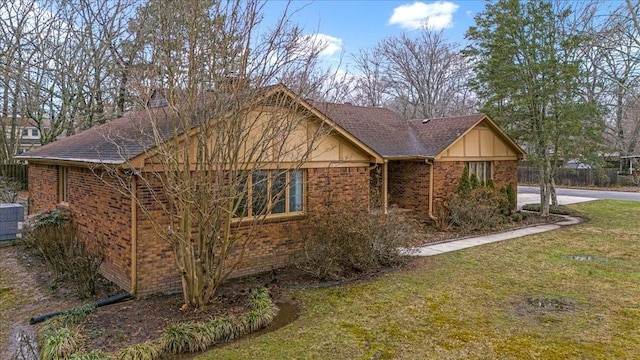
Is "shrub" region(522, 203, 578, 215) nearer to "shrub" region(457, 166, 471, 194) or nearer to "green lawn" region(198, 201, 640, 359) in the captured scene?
"shrub" region(457, 166, 471, 194)

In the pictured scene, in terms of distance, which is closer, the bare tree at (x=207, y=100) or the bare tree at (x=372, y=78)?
the bare tree at (x=207, y=100)

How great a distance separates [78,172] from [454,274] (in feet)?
30.6

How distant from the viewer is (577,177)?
3547cm

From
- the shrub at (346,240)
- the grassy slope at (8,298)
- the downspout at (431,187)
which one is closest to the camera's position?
the grassy slope at (8,298)

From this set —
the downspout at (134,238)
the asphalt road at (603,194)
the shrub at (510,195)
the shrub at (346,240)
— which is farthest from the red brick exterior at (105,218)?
the asphalt road at (603,194)

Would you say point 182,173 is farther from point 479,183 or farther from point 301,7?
point 479,183

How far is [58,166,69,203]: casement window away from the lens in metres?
12.5

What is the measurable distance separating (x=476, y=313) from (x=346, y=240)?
304 centimetres

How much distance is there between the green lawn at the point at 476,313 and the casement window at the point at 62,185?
8.78 m

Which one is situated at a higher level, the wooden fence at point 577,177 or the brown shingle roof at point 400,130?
the brown shingle roof at point 400,130

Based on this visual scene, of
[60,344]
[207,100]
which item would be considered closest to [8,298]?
[60,344]

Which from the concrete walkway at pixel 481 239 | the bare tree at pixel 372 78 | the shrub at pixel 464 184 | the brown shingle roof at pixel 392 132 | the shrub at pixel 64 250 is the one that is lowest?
the concrete walkway at pixel 481 239

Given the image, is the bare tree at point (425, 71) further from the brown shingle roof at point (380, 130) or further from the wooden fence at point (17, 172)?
the wooden fence at point (17, 172)

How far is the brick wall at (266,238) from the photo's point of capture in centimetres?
775
